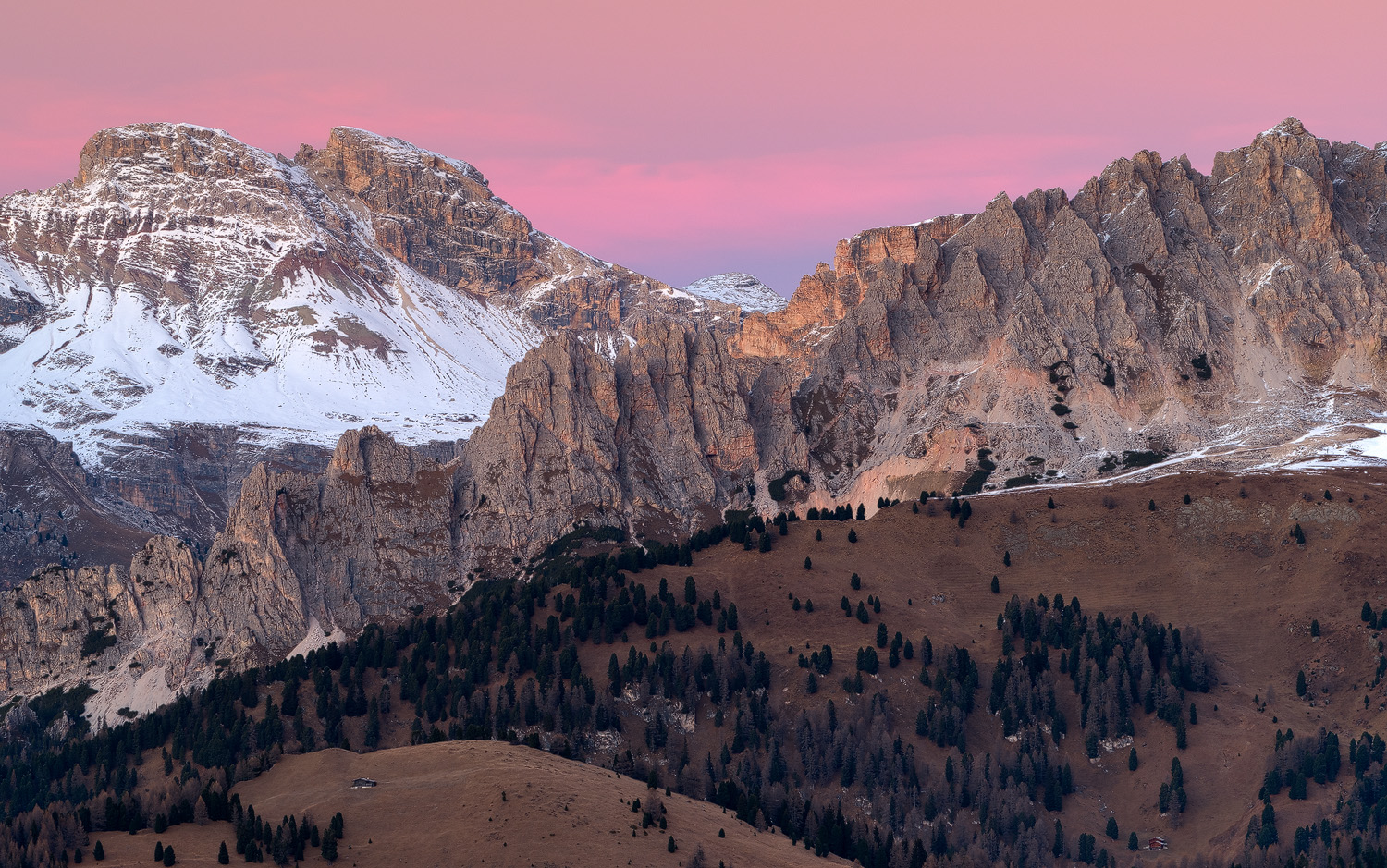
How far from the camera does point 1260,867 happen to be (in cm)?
19700

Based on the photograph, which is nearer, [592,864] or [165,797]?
[592,864]

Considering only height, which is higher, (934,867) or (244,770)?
(244,770)

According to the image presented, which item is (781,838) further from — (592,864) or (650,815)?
(592,864)

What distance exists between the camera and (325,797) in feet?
577

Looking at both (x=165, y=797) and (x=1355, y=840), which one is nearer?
(x=165, y=797)

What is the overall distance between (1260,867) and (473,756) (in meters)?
98.7

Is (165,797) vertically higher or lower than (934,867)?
higher

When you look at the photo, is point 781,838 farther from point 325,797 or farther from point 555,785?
point 325,797

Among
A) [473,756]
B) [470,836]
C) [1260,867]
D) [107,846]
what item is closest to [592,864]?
[470,836]

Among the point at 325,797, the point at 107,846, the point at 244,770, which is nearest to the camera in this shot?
the point at 107,846

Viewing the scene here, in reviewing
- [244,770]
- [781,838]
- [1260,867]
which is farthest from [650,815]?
[1260,867]

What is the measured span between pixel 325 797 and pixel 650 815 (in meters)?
36.3

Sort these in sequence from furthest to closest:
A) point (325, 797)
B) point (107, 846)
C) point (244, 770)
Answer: point (244, 770)
point (325, 797)
point (107, 846)

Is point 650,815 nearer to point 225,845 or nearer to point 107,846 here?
point 225,845
